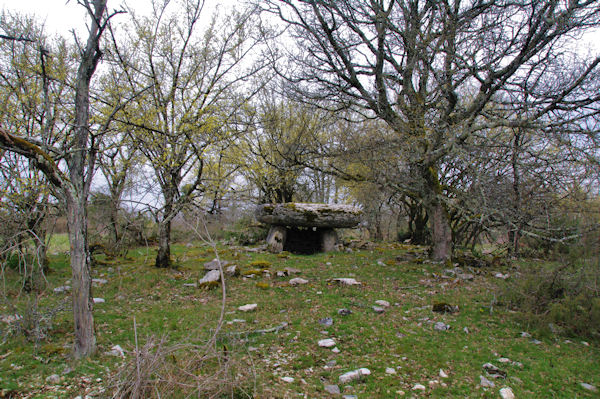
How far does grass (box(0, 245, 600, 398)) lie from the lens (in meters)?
3.15

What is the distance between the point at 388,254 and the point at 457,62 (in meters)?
5.98

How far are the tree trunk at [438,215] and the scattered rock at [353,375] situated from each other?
19.5 ft

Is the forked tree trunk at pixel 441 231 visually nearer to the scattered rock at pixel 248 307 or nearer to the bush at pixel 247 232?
the scattered rock at pixel 248 307

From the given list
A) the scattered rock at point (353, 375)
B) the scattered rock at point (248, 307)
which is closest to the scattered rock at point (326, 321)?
the scattered rock at point (248, 307)

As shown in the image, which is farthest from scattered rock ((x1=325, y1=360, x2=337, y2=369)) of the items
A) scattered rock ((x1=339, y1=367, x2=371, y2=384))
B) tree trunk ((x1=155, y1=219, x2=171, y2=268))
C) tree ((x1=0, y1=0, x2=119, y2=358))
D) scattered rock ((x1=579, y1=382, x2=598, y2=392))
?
tree trunk ((x1=155, y1=219, x2=171, y2=268))

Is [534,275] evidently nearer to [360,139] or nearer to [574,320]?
[574,320]

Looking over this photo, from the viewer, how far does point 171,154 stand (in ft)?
23.5

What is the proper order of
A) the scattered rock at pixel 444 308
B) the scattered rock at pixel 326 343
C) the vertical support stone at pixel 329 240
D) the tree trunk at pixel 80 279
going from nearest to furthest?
the tree trunk at pixel 80 279 → the scattered rock at pixel 326 343 → the scattered rock at pixel 444 308 → the vertical support stone at pixel 329 240

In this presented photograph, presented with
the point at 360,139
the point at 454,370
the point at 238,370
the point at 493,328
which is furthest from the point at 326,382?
the point at 360,139

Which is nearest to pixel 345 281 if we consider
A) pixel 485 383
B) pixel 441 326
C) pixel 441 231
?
pixel 441 326

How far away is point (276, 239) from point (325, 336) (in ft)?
22.7

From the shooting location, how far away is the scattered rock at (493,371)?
3.34 m

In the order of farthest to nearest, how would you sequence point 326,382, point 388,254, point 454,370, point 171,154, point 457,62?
1. point 388,254
2. point 171,154
3. point 457,62
4. point 454,370
5. point 326,382

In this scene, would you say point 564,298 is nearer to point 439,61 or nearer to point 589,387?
point 589,387
